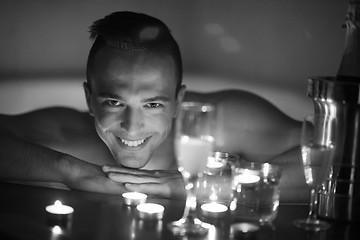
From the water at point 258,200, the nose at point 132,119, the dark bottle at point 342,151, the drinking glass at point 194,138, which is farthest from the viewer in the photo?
the nose at point 132,119

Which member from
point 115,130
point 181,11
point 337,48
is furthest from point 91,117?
point 337,48

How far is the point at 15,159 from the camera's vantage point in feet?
6.28

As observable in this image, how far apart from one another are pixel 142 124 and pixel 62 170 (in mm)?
233

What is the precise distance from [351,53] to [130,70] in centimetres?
54

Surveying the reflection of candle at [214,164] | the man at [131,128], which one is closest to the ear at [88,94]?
the man at [131,128]

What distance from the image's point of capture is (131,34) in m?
1.87

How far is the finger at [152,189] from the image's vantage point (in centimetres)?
→ 187

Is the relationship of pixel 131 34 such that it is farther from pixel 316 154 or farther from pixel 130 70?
pixel 316 154

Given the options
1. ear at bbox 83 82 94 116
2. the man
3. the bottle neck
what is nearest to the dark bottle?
the bottle neck

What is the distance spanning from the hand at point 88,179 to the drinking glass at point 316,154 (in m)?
0.48

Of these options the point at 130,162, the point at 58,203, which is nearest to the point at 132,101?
the point at 130,162

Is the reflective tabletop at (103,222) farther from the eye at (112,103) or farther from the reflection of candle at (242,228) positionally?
the eye at (112,103)

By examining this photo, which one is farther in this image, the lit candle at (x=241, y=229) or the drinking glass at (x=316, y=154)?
the drinking glass at (x=316, y=154)

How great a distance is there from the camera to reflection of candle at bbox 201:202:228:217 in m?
1.67
